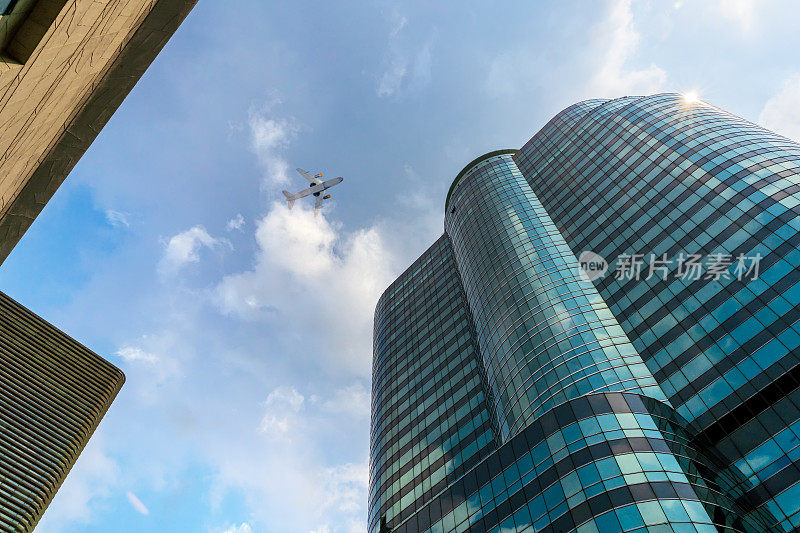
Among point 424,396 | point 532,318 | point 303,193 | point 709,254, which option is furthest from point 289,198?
point 709,254

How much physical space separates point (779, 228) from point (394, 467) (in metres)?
56.1

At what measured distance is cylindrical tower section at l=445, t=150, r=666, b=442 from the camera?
4681 centimetres

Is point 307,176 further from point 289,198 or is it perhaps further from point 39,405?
point 39,405

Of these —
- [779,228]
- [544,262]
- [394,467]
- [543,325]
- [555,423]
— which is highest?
[544,262]

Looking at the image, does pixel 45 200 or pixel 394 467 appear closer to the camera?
pixel 45 200

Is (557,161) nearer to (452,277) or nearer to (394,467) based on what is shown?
(452,277)

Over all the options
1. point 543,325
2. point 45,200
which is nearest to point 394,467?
point 543,325

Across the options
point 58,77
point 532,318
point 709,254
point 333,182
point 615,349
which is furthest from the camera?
point 333,182

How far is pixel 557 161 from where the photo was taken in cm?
9062

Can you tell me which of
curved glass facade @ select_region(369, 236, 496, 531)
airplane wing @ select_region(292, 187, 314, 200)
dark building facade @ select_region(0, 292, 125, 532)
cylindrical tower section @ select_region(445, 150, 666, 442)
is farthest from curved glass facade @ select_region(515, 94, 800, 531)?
dark building facade @ select_region(0, 292, 125, 532)

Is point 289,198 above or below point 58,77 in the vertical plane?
above

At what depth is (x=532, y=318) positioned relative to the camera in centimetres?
5519

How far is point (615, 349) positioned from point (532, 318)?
32.2 feet

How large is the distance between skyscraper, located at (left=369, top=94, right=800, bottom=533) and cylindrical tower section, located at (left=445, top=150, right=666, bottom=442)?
258 millimetres
